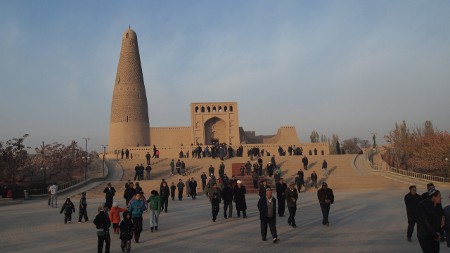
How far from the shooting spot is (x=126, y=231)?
23.8ft

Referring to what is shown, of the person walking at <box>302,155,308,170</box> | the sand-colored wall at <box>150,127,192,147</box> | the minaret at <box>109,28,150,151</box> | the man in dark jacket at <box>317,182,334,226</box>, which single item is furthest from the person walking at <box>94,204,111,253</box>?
the sand-colored wall at <box>150,127,192,147</box>

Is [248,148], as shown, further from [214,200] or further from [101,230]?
[101,230]

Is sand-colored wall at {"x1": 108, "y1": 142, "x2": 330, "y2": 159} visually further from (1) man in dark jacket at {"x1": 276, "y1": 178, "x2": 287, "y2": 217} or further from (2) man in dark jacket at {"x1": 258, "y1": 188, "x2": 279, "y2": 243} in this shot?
(2) man in dark jacket at {"x1": 258, "y1": 188, "x2": 279, "y2": 243}

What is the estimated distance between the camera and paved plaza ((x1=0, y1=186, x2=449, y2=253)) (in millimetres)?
7500

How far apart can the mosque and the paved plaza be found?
29.3 metres

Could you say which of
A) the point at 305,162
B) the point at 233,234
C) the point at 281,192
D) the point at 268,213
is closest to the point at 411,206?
the point at 268,213

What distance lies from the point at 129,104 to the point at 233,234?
1383 inches

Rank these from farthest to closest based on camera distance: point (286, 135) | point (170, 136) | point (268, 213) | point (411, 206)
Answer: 1. point (286, 135)
2. point (170, 136)
3. point (268, 213)
4. point (411, 206)

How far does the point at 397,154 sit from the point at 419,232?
2909cm

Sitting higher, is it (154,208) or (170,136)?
(170,136)

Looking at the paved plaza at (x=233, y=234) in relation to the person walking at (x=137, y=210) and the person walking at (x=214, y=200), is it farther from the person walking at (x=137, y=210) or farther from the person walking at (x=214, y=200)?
the person walking at (x=137, y=210)

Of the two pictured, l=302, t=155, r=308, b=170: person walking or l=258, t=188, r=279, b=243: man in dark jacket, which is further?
l=302, t=155, r=308, b=170: person walking

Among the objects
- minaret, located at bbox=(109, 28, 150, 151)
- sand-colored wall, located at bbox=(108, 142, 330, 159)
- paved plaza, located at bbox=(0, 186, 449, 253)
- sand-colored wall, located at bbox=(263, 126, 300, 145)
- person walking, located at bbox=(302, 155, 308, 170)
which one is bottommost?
paved plaza, located at bbox=(0, 186, 449, 253)

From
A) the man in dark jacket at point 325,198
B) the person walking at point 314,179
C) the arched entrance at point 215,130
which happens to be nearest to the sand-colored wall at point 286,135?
the arched entrance at point 215,130
